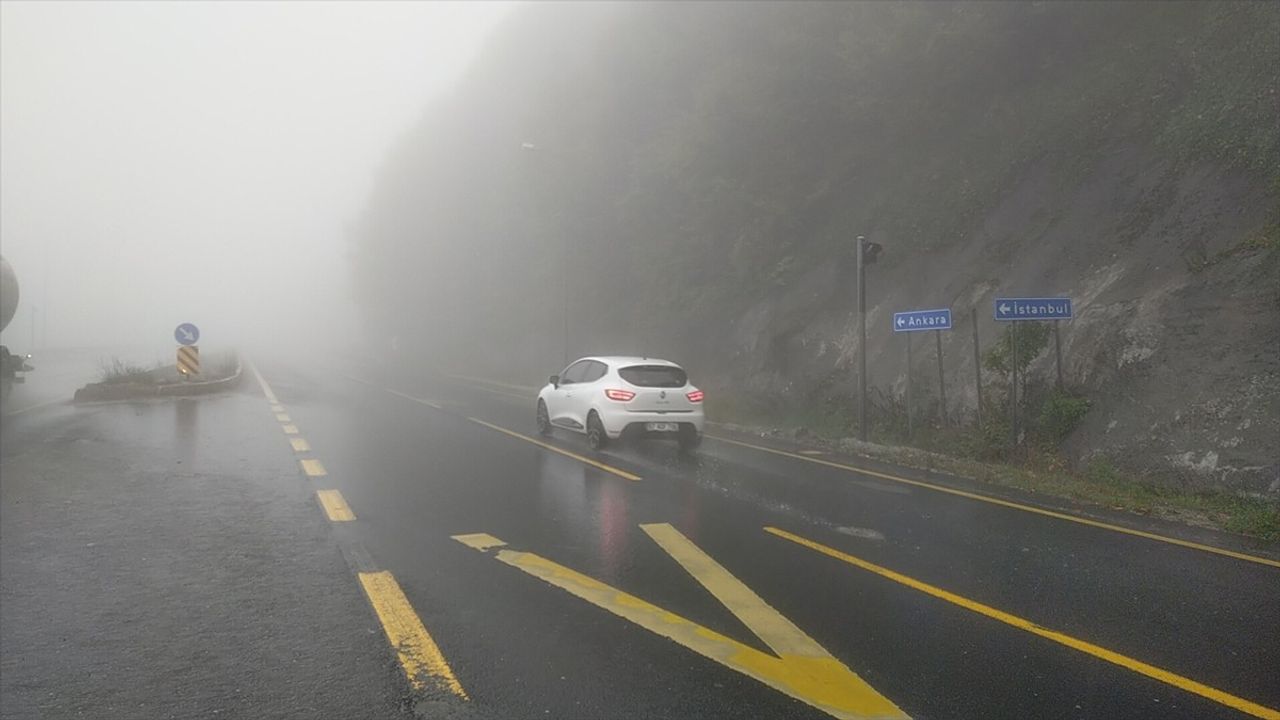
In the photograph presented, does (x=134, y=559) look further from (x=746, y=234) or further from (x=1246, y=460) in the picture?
(x=746, y=234)

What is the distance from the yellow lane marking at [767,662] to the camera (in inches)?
154

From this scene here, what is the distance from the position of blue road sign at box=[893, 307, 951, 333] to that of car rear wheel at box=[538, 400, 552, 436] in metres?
6.67

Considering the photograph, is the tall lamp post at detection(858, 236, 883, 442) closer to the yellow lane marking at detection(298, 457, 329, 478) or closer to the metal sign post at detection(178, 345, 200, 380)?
the yellow lane marking at detection(298, 457, 329, 478)

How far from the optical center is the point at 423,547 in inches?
268

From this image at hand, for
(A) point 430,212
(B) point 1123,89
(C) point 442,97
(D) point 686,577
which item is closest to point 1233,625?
(D) point 686,577

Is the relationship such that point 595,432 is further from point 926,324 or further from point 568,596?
point 568,596

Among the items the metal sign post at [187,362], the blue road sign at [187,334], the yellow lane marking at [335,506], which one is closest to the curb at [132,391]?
the metal sign post at [187,362]

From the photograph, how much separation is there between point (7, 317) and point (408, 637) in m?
25.4

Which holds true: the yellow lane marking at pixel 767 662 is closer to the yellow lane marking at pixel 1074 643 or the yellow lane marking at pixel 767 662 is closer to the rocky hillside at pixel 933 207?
the yellow lane marking at pixel 1074 643

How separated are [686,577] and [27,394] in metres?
25.3

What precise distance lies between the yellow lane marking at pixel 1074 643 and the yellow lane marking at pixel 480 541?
2.71m

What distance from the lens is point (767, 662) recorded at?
4434mm

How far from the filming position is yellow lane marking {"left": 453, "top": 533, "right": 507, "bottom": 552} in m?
6.86

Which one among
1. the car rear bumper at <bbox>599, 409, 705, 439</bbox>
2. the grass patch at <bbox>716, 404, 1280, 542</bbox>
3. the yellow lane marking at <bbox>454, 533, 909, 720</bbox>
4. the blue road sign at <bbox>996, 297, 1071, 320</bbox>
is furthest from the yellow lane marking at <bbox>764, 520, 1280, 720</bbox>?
the blue road sign at <bbox>996, 297, 1071, 320</bbox>
